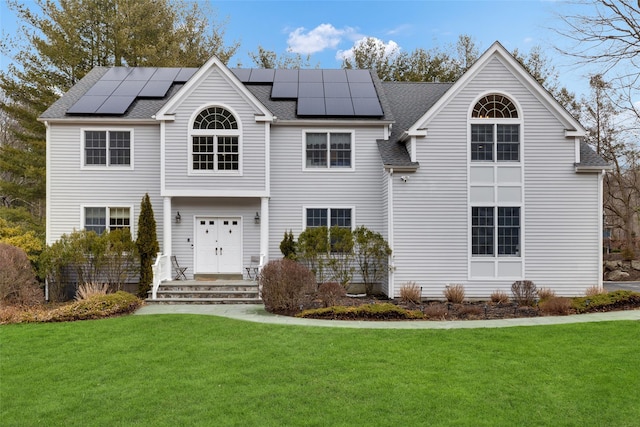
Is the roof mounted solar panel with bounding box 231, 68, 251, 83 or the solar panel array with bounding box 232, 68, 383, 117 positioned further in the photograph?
the roof mounted solar panel with bounding box 231, 68, 251, 83

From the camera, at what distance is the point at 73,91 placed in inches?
682

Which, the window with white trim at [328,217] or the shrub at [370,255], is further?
the window with white trim at [328,217]

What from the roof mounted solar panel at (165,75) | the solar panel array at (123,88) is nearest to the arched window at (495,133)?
the solar panel array at (123,88)

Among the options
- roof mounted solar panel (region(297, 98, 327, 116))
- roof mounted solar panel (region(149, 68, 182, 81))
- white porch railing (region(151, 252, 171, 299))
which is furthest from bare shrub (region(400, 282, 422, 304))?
roof mounted solar panel (region(149, 68, 182, 81))

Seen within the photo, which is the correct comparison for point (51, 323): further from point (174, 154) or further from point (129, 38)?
point (129, 38)

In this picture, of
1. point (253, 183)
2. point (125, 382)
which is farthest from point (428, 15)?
point (125, 382)

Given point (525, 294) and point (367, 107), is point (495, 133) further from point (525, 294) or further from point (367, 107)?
point (525, 294)

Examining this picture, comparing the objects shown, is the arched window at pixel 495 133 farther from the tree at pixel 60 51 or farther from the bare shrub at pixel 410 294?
the tree at pixel 60 51

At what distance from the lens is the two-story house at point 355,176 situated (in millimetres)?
14695

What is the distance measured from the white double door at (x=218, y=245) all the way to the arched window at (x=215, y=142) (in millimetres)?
2005

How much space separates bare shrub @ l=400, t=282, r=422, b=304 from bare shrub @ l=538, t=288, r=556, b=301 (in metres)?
3.70

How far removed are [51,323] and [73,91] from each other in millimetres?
10723

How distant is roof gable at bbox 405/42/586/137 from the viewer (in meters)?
14.6

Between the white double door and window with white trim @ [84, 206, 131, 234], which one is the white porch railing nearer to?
the white double door
